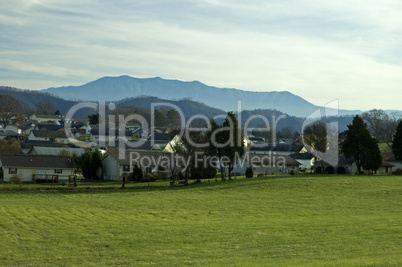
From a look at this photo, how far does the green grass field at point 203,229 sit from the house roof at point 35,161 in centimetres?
1787

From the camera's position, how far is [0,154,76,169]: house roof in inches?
2442

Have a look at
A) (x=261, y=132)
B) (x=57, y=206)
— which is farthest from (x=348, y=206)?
(x=261, y=132)

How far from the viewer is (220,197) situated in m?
44.0

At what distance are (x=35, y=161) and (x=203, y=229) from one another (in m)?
45.5

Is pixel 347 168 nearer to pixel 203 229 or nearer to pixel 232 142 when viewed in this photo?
pixel 232 142

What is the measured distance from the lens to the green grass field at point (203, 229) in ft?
58.9

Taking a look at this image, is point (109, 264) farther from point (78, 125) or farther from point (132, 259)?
point (78, 125)

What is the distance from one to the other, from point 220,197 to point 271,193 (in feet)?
19.3

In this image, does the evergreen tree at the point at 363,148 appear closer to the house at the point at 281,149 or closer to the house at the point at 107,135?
the house at the point at 281,149

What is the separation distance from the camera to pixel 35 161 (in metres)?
64.2

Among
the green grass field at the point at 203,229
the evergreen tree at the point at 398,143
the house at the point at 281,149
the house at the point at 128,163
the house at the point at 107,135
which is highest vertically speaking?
the house at the point at 107,135

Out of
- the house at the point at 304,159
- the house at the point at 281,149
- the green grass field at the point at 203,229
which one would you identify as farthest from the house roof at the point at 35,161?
the house at the point at 281,149

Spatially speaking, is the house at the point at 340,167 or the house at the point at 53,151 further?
the house at the point at 53,151

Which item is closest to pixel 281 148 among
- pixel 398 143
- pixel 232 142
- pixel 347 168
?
pixel 347 168
